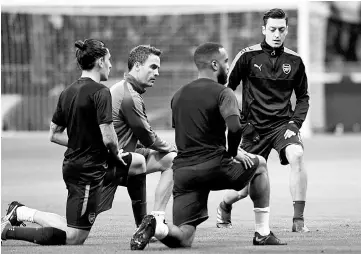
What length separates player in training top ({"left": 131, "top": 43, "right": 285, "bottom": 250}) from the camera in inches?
310

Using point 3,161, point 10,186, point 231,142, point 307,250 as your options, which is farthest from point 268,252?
point 3,161

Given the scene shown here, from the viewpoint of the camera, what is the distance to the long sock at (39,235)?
26.8ft

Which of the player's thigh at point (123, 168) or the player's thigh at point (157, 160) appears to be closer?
the player's thigh at point (123, 168)

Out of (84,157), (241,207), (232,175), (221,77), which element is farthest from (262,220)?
(241,207)

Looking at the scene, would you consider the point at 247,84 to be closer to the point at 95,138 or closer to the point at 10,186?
the point at 95,138

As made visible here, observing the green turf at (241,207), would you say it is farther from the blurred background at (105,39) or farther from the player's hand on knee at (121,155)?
the blurred background at (105,39)

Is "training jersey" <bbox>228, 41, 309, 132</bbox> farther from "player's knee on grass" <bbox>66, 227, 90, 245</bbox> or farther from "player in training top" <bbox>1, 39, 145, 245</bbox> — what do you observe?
"player's knee on grass" <bbox>66, 227, 90, 245</bbox>

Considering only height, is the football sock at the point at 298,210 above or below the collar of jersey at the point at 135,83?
below

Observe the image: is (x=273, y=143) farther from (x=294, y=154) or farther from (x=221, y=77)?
(x=221, y=77)

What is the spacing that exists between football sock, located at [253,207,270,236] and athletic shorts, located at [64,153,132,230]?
4.18 ft

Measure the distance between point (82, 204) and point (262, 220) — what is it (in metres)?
1.45

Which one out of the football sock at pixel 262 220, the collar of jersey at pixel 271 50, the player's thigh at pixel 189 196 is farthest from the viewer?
the collar of jersey at pixel 271 50

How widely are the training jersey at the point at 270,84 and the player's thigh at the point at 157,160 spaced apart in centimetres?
109

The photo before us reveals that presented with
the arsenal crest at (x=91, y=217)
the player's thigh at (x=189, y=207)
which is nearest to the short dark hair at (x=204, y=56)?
the player's thigh at (x=189, y=207)
